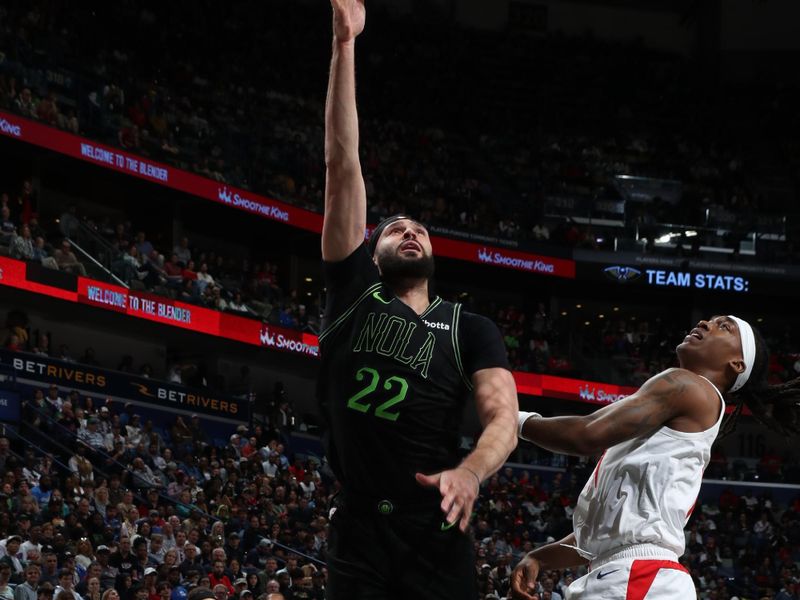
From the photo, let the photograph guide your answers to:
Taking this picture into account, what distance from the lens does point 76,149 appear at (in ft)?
76.6

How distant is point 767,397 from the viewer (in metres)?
4.79

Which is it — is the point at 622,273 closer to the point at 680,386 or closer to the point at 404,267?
the point at 680,386

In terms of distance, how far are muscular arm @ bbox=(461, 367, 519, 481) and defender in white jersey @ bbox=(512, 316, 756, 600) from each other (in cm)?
69

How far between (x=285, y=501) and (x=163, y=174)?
904 cm

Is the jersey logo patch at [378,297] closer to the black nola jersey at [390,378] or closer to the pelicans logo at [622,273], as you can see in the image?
the black nola jersey at [390,378]

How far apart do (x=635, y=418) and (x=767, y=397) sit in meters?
0.74

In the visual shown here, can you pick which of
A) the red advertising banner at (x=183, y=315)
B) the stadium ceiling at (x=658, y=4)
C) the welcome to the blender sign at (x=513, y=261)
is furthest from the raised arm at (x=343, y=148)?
the stadium ceiling at (x=658, y=4)

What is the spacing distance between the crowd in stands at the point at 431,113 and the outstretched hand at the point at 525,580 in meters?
19.5

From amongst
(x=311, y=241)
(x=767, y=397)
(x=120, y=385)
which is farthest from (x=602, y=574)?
(x=311, y=241)

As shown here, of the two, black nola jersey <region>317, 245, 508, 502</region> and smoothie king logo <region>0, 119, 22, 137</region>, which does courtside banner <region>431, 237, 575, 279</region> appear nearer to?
smoothie king logo <region>0, 119, 22, 137</region>

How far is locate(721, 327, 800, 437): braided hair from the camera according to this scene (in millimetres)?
4746

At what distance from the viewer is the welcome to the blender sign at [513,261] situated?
31516 millimetres

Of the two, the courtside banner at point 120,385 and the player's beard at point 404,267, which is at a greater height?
the courtside banner at point 120,385

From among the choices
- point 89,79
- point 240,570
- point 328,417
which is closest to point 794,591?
point 240,570
